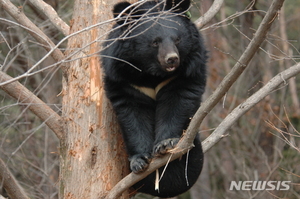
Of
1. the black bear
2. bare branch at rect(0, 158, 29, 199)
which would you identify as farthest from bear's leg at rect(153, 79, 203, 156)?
bare branch at rect(0, 158, 29, 199)

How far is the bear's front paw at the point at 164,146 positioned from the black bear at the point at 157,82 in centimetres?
13

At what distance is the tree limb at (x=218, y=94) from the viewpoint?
101 inches

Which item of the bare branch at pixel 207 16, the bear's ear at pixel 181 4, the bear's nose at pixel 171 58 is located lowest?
the bare branch at pixel 207 16

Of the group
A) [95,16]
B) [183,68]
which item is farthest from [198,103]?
[95,16]

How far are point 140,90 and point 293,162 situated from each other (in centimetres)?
532

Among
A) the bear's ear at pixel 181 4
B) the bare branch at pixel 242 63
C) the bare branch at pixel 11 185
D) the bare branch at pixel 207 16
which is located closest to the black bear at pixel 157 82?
the bear's ear at pixel 181 4

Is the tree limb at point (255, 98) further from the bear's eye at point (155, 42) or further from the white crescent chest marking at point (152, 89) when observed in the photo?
the bear's eye at point (155, 42)

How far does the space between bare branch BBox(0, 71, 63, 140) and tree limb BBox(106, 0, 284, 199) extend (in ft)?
3.21

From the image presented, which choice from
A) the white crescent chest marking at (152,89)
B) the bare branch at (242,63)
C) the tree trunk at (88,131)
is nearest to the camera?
the bare branch at (242,63)

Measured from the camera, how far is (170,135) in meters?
4.13

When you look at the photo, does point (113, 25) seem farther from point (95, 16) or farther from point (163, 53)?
point (163, 53)

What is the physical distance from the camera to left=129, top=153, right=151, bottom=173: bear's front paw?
3.83 metres

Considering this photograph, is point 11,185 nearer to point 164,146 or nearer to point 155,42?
point 164,146

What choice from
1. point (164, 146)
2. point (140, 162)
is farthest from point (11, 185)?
point (164, 146)
